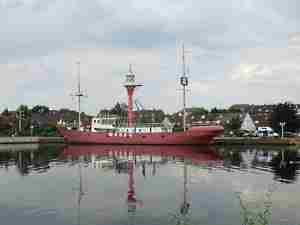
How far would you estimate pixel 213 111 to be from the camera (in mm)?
146500

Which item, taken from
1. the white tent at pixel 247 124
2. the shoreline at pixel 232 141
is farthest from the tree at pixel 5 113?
the white tent at pixel 247 124

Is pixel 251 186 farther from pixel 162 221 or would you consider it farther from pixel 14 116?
pixel 14 116

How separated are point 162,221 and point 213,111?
425ft

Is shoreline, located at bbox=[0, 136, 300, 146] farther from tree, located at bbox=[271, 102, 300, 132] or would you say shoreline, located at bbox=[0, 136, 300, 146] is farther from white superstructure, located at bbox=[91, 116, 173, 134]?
tree, located at bbox=[271, 102, 300, 132]

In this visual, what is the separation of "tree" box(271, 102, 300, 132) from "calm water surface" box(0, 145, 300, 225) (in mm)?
50648

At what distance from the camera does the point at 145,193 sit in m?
25.4

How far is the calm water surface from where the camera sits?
19.3m

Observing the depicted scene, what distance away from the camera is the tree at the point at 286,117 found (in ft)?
294

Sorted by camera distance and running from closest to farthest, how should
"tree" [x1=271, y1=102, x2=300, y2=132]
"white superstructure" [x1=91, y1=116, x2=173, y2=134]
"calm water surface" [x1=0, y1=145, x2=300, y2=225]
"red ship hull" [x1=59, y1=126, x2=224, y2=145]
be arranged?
1. "calm water surface" [x1=0, y1=145, x2=300, y2=225]
2. "red ship hull" [x1=59, y1=126, x2=224, y2=145]
3. "white superstructure" [x1=91, y1=116, x2=173, y2=134]
4. "tree" [x1=271, y1=102, x2=300, y2=132]

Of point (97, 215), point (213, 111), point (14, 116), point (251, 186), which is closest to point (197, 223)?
point (97, 215)

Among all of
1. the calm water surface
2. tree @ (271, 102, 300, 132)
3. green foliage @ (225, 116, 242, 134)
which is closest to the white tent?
green foliage @ (225, 116, 242, 134)

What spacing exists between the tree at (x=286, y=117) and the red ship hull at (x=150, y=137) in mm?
21573

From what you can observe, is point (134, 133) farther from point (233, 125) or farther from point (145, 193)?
point (145, 193)

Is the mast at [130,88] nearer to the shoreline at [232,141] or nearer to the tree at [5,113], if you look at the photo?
the shoreline at [232,141]
